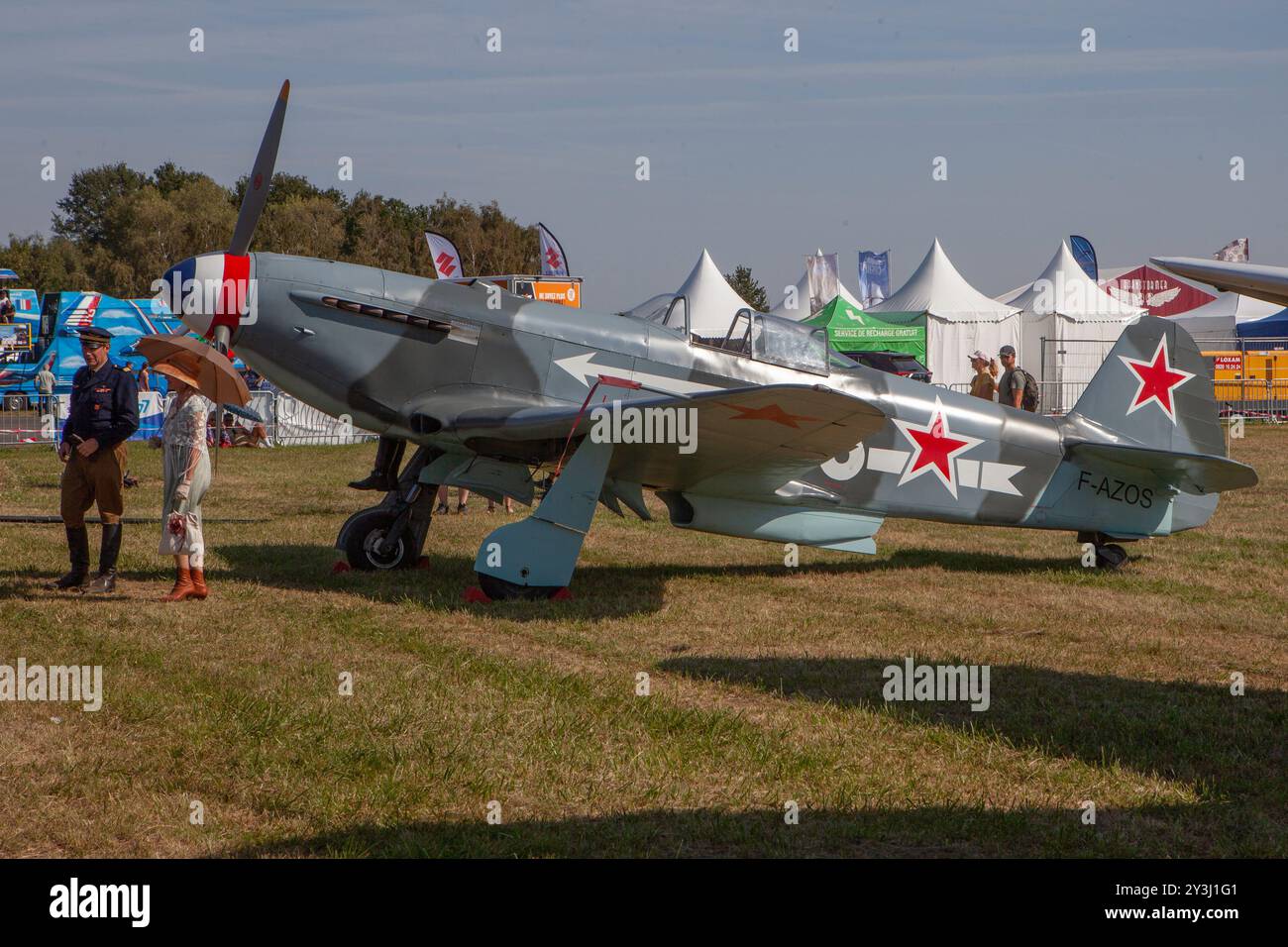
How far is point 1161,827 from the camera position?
161 inches

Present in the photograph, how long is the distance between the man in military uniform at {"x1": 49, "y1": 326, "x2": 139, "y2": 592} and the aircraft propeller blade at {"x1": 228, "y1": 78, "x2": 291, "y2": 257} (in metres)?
1.16

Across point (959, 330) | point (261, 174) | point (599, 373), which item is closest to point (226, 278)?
point (261, 174)

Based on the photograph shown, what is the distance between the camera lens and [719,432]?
7934 mm

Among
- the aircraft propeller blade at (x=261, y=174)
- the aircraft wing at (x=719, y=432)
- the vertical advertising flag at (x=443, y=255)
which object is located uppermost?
the vertical advertising flag at (x=443, y=255)

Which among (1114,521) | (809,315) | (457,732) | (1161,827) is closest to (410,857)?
(457,732)

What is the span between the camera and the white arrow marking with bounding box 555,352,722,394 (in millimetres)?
8805

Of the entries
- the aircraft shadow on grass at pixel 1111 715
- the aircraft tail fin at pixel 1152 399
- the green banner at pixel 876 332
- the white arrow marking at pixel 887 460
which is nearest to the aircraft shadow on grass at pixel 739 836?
the aircraft shadow on grass at pixel 1111 715

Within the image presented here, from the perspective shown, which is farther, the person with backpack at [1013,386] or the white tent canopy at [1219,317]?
the white tent canopy at [1219,317]

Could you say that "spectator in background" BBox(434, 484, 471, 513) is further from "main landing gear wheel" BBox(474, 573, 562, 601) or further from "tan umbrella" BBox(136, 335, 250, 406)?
"tan umbrella" BBox(136, 335, 250, 406)

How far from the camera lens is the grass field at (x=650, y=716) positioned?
13.2ft

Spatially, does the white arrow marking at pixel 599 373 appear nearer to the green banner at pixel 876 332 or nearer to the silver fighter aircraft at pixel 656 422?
the silver fighter aircraft at pixel 656 422

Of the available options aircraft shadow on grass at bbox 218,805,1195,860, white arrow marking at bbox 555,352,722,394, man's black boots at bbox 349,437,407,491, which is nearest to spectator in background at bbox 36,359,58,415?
man's black boots at bbox 349,437,407,491

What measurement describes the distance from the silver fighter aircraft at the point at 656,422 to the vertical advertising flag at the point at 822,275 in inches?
1025
